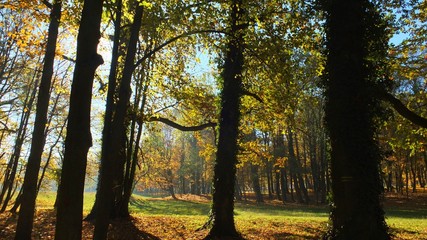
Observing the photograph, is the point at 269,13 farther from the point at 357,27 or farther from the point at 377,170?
the point at 377,170

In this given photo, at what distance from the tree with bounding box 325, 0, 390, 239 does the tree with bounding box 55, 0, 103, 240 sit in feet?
18.8

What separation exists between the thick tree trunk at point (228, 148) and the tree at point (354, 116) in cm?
362

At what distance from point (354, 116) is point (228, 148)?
16.0 feet

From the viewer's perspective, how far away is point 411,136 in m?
10.7

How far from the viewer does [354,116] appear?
25.1 ft

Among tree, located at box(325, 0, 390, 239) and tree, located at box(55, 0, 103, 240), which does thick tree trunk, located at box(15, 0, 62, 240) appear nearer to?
tree, located at box(55, 0, 103, 240)

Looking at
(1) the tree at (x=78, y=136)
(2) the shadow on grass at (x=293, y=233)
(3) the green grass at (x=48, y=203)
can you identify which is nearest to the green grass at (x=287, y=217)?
(3) the green grass at (x=48, y=203)

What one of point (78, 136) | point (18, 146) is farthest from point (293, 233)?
point (18, 146)

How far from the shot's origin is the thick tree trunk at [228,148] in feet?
35.6

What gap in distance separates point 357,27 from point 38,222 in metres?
14.3

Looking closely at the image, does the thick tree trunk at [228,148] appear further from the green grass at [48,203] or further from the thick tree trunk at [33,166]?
the green grass at [48,203]

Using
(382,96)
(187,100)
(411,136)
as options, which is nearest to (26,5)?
(187,100)

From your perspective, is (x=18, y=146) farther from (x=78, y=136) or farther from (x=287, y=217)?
(x=78, y=136)

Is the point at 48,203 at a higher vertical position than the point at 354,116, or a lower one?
lower
